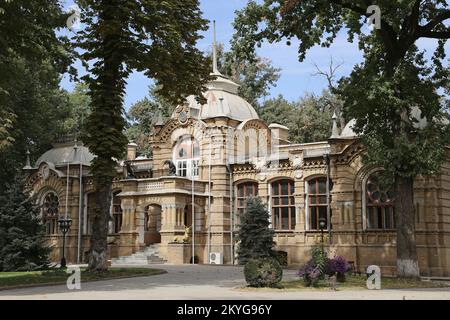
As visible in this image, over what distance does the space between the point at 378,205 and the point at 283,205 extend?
6332 mm

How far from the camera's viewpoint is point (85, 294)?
15125 mm

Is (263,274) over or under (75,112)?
under

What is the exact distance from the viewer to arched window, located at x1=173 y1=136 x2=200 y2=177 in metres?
36.6

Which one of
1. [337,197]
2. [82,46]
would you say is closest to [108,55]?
[82,46]

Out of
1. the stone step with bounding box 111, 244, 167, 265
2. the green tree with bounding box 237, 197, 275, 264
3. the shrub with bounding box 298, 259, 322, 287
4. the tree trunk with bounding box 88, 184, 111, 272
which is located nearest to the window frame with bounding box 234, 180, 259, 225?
the stone step with bounding box 111, 244, 167, 265

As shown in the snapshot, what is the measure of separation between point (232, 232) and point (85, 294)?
20.5m

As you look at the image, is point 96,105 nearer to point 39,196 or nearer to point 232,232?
point 232,232

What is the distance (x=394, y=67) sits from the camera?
2173 centimetres

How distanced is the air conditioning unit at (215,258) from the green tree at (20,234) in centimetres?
1024

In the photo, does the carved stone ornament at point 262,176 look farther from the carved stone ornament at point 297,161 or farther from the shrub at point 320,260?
the shrub at point 320,260

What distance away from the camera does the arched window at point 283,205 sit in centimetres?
3369

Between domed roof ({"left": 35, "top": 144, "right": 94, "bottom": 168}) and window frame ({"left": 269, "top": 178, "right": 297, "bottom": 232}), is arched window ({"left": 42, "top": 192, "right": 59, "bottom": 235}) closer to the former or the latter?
domed roof ({"left": 35, "top": 144, "right": 94, "bottom": 168})

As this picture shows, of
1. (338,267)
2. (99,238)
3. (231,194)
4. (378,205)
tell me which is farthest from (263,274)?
(231,194)

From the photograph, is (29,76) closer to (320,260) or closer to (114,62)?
(114,62)
